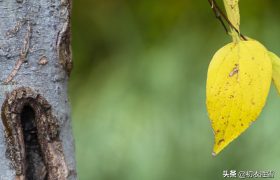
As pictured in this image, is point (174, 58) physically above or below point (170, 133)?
above

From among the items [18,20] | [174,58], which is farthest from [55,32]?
[174,58]

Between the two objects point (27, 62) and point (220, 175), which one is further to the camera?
point (220, 175)

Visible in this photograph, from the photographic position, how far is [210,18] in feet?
4.58

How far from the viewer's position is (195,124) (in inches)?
54.0

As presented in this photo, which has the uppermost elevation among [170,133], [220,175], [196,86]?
[196,86]

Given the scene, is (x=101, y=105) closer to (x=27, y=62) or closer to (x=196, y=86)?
(x=196, y=86)

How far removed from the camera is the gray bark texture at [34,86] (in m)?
0.50

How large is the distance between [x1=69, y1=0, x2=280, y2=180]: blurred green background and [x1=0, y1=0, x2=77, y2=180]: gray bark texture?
0.85 m

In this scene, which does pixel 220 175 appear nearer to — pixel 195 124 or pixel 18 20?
pixel 195 124

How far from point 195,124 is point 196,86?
0.31 feet

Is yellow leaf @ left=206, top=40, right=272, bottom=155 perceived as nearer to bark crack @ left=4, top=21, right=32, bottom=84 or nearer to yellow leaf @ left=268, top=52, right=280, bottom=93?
yellow leaf @ left=268, top=52, right=280, bottom=93

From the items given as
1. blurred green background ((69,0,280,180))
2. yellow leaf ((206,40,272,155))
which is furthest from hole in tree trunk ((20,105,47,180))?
blurred green background ((69,0,280,180))

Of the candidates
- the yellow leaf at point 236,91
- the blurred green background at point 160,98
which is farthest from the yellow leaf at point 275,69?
the blurred green background at point 160,98

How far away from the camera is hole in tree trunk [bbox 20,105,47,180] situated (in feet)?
1.69
